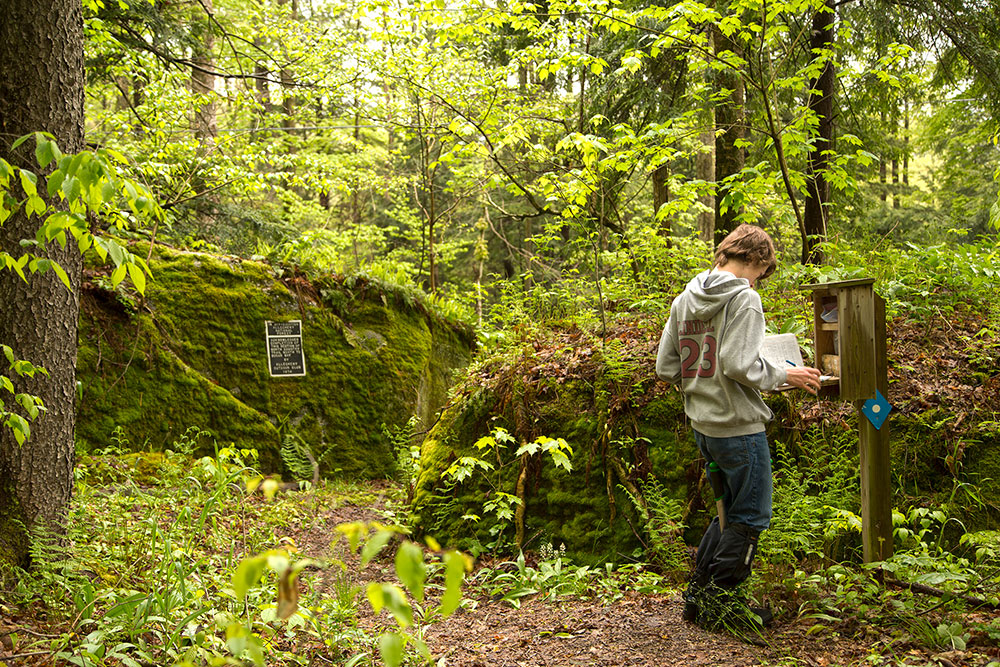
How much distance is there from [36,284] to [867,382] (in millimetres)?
4727

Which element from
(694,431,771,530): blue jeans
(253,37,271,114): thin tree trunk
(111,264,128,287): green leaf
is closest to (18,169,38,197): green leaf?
(111,264,128,287): green leaf

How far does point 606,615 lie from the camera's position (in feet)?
12.9

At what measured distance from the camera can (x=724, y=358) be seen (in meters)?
3.37

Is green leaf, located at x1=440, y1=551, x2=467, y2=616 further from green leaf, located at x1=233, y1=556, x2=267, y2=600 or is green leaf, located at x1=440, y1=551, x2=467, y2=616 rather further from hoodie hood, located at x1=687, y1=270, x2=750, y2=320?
hoodie hood, located at x1=687, y1=270, x2=750, y2=320

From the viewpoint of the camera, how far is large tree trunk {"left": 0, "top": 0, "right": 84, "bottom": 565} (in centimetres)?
362

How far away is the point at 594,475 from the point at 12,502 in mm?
3706

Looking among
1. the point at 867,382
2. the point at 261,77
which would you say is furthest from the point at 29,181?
the point at 261,77

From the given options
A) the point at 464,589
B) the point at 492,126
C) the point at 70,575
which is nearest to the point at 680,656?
the point at 464,589

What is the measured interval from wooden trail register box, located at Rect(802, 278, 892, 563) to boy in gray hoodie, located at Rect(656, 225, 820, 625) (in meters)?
0.43

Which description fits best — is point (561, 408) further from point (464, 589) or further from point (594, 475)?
point (464, 589)

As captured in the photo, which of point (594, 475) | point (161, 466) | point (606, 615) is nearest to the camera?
point (606, 615)

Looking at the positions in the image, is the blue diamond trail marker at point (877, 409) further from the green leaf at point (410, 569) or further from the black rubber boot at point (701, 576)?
the green leaf at point (410, 569)

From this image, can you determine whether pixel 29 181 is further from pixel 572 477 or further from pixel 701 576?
pixel 572 477

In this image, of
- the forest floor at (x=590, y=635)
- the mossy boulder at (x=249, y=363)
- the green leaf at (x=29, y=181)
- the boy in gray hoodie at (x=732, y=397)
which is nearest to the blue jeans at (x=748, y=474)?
the boy in gray hoodie at (x=732, y=397)
